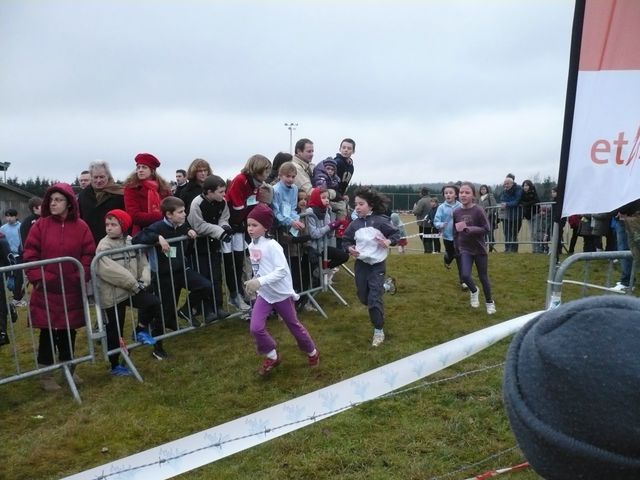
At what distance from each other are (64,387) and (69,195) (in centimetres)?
190

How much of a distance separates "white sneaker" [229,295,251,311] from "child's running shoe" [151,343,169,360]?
1.21 metres

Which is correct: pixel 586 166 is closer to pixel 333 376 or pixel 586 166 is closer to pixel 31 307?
pixel 333 376

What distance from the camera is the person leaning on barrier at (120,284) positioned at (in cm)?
564

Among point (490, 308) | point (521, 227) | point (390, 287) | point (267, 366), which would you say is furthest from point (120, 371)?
point (521, 227)

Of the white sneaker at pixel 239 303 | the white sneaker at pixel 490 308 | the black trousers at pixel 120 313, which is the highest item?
the black trousers at pixel 120 313

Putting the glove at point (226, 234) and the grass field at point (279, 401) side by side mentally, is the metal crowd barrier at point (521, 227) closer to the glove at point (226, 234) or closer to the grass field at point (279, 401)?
the grass field at point (279, 401)

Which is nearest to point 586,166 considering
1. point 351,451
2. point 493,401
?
point 493,401

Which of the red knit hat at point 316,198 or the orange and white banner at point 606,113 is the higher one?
the orange and white banner at point 606,113

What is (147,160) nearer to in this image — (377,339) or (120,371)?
(120,371)

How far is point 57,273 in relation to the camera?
17.8ft

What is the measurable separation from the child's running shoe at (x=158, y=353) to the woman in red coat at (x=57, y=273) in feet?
3.08

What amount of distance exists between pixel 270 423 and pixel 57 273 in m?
3.49

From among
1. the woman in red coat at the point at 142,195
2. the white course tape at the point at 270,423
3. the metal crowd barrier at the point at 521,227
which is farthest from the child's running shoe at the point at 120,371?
the metal crowd barrier at the point at 521,227

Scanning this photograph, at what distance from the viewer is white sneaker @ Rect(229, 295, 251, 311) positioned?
731cm
